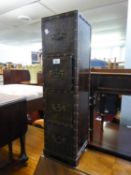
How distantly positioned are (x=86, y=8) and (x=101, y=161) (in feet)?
7.50

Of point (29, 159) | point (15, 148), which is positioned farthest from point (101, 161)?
point (15, 148)

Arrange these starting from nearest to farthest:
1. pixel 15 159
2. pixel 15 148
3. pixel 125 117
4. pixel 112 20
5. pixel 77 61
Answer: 1. pixel 77 61
2. pixel 15 159
3. pixel 15 148
4. pixel 125 117
5. pixel 112 20

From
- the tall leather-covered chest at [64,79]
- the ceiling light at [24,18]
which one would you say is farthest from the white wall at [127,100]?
the ceiling light at [24,18]

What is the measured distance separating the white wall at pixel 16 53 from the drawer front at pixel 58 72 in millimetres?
5679

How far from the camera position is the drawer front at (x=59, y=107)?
1.15 meters

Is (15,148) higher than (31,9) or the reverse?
the reverse

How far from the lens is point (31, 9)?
2.63m

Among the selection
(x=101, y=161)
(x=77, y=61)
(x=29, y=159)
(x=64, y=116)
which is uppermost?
(x=77, y=61)

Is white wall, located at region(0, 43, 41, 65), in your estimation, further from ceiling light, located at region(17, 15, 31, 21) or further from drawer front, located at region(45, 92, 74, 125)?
drawer front, located at region(45, 92, 74, 125)

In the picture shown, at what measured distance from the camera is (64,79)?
1.13 metres

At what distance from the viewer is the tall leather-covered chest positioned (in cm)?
108

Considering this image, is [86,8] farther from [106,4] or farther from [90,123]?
[90,123]

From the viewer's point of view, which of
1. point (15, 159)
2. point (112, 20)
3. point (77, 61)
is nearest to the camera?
point (77, 61)

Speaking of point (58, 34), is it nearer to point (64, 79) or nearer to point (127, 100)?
point (64, 79)
